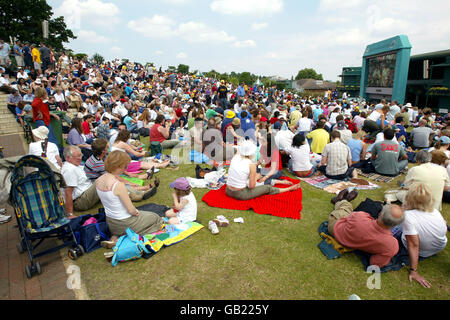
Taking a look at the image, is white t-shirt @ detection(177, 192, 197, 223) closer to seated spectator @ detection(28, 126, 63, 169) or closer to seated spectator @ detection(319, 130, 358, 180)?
seated spectator @ detection(28, 126, 63, 169)

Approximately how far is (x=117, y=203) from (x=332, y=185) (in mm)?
4863

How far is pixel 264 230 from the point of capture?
14.3 feet

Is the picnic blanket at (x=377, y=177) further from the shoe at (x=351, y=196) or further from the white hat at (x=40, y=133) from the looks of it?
the white hat at (x=40, y=133)

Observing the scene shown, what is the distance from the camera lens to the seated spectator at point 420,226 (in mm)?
3250

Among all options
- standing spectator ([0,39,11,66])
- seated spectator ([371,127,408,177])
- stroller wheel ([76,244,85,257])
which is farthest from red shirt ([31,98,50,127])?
standing spectator ([0,39,11,66])

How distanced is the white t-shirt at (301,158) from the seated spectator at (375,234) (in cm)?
306

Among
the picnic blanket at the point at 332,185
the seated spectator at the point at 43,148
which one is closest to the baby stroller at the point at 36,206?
the seated spectator at the point at 43,148

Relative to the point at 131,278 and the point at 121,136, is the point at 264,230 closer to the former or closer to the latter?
the point at 131,278

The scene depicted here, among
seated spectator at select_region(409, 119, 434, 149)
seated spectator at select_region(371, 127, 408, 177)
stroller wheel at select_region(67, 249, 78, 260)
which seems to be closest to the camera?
stroller wheel at select_region(67, 249, 78, 260)

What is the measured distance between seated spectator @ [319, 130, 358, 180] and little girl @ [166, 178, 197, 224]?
154 inches

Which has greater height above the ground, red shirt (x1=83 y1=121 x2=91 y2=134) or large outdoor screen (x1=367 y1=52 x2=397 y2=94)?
large outdoor screen (x1=367 y1=52 x2=397 y2=94)

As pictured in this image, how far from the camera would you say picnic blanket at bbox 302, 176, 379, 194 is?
5965mm
